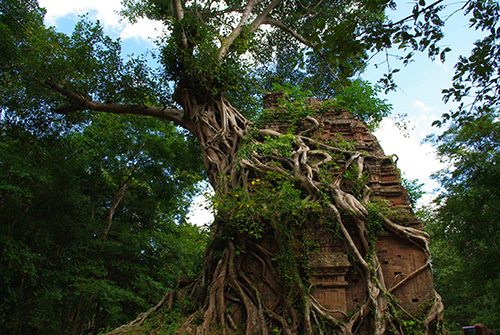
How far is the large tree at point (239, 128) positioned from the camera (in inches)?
147

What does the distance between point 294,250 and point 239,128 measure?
2496 mm

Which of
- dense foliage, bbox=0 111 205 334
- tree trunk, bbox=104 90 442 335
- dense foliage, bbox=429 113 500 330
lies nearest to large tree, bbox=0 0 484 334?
tree trunk, bbox=104 90 442 335

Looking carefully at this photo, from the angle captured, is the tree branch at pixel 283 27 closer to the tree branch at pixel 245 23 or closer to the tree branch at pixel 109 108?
the tree branch at pixel 245 23

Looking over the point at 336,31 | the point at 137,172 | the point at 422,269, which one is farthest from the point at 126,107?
the point at 422,269

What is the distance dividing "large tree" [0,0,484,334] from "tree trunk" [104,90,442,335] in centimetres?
1

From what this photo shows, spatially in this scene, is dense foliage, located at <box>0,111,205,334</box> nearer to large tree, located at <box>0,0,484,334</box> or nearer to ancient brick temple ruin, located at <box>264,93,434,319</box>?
large tree, located at <box>0,0,484,334</box>

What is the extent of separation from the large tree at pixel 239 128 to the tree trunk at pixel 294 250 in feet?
0.05

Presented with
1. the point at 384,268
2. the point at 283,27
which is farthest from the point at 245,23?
the point at 384,268

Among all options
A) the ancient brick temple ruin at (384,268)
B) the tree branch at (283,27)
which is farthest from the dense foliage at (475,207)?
the tree branch at (283,27)

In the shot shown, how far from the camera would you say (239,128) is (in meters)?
6.04

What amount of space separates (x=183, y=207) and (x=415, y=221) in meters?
8.85

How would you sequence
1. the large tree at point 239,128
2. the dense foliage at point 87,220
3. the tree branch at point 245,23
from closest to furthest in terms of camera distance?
the large tree at point 239,128
the dense foliage at point 87,220
the tree branch at point 245,23

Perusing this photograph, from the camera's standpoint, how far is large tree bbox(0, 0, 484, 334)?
3734 mm

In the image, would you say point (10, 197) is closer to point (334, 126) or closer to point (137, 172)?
point (137, 172)
